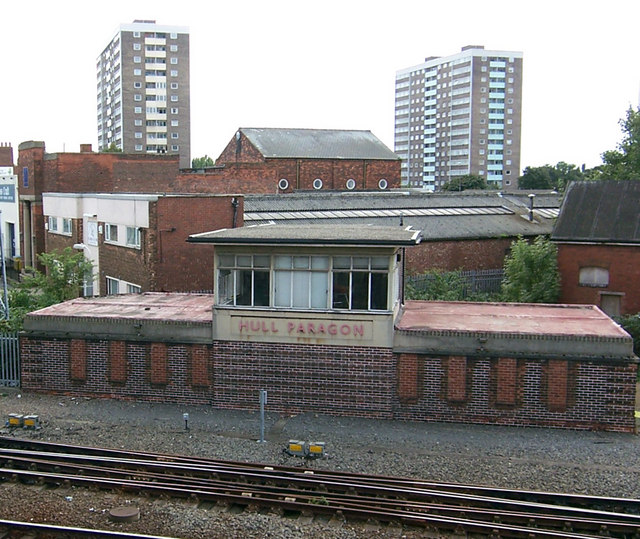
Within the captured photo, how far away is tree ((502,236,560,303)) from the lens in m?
32.5

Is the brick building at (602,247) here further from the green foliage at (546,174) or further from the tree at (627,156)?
the green foliage at (546,174)

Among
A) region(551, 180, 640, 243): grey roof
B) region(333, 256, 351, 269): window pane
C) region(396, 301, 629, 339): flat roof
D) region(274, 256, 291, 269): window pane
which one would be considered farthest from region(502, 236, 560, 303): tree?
region(274, 256, 291, 269): window pane

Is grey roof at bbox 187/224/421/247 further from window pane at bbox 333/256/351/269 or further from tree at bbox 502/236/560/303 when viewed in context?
tree at bbox 502/236/560/303

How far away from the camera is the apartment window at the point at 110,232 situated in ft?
110

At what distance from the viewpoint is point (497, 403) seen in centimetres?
1905

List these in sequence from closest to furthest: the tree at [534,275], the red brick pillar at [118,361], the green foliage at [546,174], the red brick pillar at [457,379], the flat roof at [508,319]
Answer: the red brick pillar at [457,379] → the flat roof at [508,319] → the red brick pillar at [118,361] → the tree at [534,275] → the green foliage at [546,174]

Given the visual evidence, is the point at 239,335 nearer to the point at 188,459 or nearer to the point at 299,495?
the point at 188,459

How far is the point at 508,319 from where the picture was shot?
2134 centimetres

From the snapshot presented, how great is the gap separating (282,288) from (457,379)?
4945mm

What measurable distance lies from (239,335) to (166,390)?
2579 mm

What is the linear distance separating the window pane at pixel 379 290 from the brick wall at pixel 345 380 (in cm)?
111

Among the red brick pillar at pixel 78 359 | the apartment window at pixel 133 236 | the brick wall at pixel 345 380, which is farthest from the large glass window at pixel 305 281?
the apartment window at pixel 133 236

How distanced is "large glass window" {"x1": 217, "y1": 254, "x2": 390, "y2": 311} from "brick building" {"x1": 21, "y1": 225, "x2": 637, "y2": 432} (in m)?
0.03

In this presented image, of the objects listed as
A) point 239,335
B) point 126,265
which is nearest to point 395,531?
point 239,335
